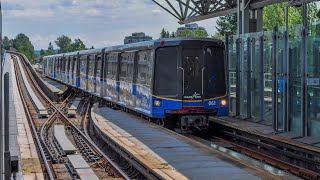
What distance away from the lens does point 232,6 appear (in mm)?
21156

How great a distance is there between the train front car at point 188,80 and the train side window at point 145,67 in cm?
38

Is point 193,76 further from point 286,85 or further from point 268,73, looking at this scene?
point 286,85

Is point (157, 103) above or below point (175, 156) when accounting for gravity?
above

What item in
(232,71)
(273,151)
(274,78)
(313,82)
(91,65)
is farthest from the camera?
(91,65)

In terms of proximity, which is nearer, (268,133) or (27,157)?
(27,157)

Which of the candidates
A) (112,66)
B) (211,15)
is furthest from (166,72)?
(211,15)

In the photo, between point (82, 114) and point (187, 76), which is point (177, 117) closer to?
point (187, 76)

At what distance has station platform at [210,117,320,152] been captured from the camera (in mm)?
11688

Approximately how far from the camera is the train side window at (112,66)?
20298 mm

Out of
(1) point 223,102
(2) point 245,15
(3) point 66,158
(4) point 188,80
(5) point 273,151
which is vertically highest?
(2) point 245,15

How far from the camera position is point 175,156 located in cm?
1055

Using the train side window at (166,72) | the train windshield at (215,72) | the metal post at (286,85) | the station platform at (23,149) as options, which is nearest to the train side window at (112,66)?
the station platform at (23,149)

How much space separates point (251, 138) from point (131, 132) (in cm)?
311

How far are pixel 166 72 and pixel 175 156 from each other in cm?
517
